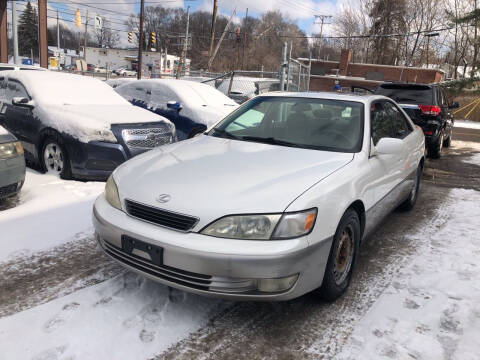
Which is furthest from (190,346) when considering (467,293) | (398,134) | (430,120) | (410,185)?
(430,120)

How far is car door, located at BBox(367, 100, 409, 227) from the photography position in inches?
138

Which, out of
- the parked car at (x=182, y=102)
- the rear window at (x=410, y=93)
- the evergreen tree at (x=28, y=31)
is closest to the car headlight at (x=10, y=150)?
the parked car at (x=182, y=102)

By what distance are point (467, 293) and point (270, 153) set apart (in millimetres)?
1881

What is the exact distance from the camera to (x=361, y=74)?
117 feet

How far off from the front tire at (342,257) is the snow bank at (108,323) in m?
0.75

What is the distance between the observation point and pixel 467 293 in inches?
128

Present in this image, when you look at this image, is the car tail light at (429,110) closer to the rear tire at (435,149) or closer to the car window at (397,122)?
the rear tire at (435,149)

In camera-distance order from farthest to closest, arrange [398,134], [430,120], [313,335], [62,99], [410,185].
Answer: [430,120] → [62,99] → [410,185] → [398,134] → [313,335]

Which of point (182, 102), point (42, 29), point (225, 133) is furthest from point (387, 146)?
point (42, 29)

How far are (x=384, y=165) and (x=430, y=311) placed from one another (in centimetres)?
129

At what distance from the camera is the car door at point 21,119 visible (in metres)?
5.95

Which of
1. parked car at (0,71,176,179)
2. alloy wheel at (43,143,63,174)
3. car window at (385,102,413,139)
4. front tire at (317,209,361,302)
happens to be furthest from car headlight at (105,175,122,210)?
alloy wheel at (43,143,63,174)

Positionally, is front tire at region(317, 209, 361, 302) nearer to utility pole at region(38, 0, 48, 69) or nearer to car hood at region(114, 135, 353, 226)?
car hood at region(114, 135, 353, 226)

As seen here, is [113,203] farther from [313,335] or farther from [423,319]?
[423,319]
